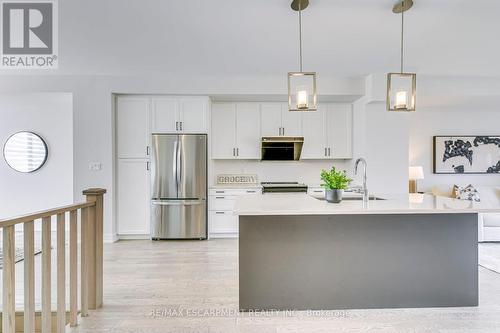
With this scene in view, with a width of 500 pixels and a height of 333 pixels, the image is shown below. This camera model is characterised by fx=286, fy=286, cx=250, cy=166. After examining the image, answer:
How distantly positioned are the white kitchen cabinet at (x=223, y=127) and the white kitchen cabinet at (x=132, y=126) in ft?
3.60

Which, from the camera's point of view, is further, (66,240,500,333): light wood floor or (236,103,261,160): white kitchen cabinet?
(236,103,261,160): white kitchen cabinet

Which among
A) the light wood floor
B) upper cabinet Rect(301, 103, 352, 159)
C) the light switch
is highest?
upper cabinet Rect(301, 103, 352, 159)

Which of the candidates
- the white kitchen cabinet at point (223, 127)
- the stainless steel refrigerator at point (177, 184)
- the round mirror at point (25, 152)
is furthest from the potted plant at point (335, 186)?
the round mirror at point (25, 152)

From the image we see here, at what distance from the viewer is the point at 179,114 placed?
14.7 ft

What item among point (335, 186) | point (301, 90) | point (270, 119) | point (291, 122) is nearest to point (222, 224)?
point (270, 119)

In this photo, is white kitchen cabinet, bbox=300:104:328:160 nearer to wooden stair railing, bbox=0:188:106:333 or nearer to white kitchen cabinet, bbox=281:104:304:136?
white kitchen cabinet, bbox=281:104:304:136

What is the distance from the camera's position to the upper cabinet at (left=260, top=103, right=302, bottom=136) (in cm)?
489

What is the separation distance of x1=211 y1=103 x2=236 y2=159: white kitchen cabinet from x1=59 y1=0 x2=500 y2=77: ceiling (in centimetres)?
75

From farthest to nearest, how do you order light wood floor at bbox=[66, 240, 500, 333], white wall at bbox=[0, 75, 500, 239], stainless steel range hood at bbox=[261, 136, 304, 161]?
1. stainless steel range hood at bbox=[261, 136, 304, 161]
2. white wall at bbox=[0, 75, 500, 239]
3. light wood floor at bbox=[66, 240, 500, 333]

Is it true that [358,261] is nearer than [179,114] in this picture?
Yes

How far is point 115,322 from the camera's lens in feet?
7.12

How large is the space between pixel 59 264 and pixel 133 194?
2579mm

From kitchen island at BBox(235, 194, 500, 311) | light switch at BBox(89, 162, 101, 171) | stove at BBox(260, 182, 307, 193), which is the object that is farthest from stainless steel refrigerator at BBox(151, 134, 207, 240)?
kitchen island at BBox(235, 194, 500, 311)

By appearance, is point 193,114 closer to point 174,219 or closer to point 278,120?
point 278,120
